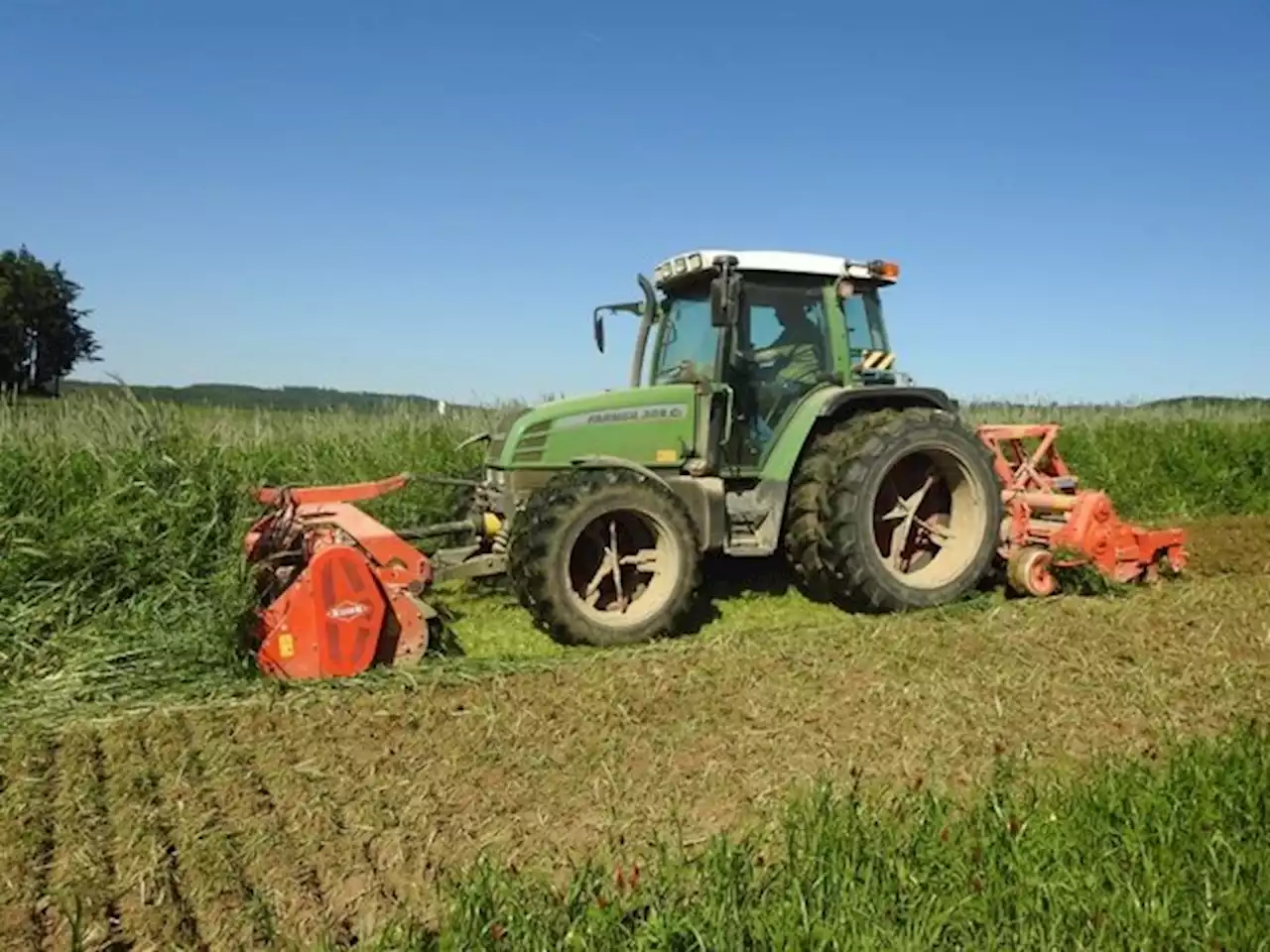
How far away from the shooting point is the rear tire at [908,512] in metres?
6.74

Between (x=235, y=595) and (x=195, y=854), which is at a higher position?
(x=235, y=595)

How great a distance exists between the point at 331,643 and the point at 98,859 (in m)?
2.06

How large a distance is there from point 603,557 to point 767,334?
6.31 feet

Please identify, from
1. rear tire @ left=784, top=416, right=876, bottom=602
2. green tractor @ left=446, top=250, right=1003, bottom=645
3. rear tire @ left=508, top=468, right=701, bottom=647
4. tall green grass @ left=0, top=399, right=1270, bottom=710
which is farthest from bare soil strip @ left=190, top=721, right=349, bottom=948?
rear tire @ left=784, top=416, right=876, bottom=602

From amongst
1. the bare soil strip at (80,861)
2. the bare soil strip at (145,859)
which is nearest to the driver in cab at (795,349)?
the bare soil strip at (145,859)

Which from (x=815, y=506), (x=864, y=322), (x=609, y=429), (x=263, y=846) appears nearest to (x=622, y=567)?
(x=609, y=429)

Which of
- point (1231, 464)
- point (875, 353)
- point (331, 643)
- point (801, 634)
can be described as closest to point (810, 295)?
point (875, 353)

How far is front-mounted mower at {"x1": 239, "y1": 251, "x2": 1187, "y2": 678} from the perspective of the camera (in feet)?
20.0

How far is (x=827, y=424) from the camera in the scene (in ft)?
23.9

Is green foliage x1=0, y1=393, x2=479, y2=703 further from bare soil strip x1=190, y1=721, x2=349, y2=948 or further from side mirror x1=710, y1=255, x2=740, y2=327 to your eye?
side mirror x1=710, y1=255, x2=740, y2=327

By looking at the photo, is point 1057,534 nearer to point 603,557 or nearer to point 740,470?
point 740,470

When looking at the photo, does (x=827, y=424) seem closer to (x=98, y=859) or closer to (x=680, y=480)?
(x=680, y=480)

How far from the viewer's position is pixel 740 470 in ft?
23.2

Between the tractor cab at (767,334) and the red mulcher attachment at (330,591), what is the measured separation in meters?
2.31
